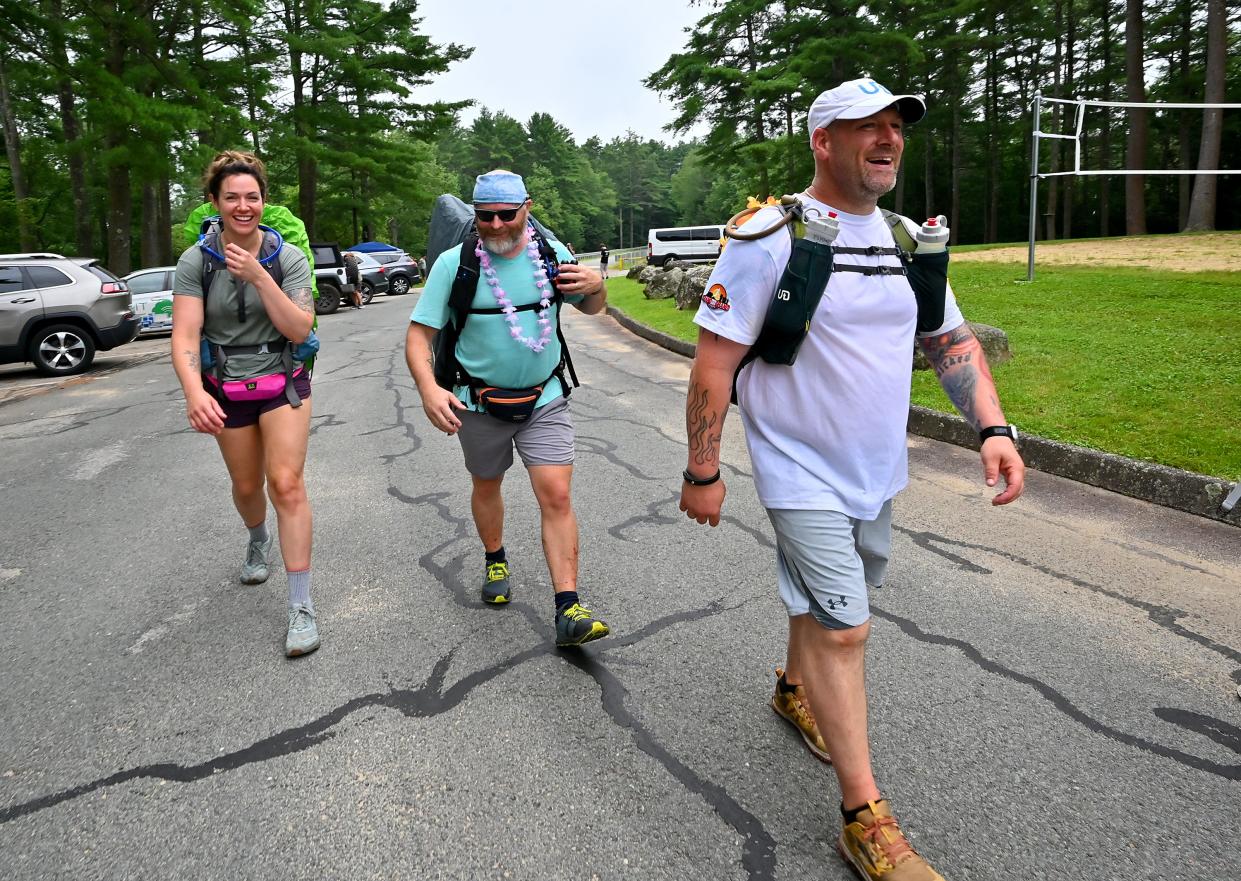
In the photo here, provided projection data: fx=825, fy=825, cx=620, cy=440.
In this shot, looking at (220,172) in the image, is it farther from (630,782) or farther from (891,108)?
(630,782)


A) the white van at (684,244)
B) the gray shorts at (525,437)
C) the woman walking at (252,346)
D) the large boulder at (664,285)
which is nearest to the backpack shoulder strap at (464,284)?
the gray shorts at (525,437)

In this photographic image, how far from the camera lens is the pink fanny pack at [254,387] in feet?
11.1

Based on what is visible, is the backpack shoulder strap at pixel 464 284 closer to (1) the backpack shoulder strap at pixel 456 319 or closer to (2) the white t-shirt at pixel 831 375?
(1) the backpack shoulder strap at pixel 456 319

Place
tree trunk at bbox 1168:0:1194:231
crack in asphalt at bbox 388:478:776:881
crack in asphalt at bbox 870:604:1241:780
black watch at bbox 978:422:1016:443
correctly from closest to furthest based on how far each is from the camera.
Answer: crack in asphalt at bbox 388:478:776:881
black watch at bbox 978:422:1016:443
crack in asphalt at bbox 870:604:1241:780
tree trunk at bbox 1168:0:1194:231

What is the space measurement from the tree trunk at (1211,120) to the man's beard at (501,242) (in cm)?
2589

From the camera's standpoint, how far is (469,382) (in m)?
3.37

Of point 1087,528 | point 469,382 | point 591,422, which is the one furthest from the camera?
point 591,422

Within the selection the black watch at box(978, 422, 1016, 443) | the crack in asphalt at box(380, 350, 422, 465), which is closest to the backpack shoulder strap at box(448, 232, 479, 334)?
the black watch at box(978, 422, 1016, 443)

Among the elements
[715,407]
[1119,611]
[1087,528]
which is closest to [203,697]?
[715,407]

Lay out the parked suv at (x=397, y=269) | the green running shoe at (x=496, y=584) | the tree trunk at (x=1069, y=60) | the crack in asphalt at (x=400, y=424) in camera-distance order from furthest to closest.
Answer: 1. the tree trunk at (x=1069, y=60)
2. the parked suv at (x=397, y=269)
3. the crack in asphalt at (x=400, y=424)
4. the green running shoe at (x=496, y=584)

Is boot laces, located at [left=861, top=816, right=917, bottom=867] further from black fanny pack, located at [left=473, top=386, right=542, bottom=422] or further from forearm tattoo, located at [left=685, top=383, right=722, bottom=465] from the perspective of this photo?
black fanny pack, located at [left=473, top=386, right=542, bottom=422]

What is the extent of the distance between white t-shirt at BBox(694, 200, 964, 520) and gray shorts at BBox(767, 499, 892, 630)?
0.05 m

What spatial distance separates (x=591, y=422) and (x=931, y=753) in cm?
548

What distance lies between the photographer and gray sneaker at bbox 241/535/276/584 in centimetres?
411
